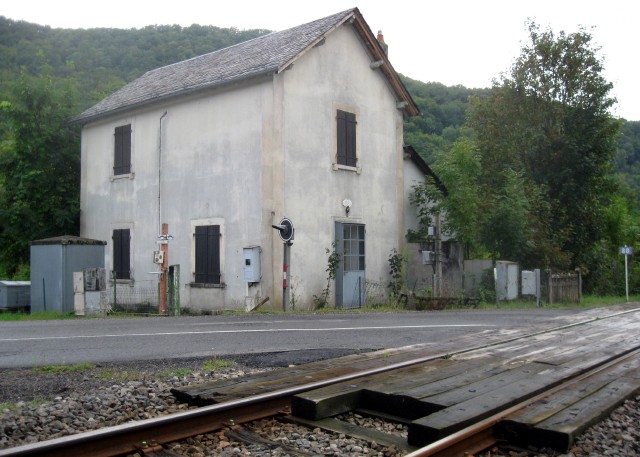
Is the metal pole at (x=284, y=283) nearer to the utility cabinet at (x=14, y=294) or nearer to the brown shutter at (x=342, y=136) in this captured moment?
the brown shutter at (x=342, y=136)

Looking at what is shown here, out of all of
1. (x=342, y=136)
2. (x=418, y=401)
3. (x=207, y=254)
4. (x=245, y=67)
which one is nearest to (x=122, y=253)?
(x=207, y=254)

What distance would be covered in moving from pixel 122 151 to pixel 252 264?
7.55 meters

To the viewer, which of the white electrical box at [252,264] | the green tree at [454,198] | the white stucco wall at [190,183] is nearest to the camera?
the white electrical box at [252,264]

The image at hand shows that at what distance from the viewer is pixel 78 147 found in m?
25.1

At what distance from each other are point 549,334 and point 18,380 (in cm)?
779

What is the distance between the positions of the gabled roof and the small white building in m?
0.07

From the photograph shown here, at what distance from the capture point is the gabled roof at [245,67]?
18641mm

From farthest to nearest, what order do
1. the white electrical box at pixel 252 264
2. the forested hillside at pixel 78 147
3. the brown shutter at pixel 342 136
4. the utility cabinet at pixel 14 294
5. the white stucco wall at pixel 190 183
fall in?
the forested hillside at pixel 78 147 < the utility cabinet at pixel 14 294 < the brown shutter at pixel 342 136 < the white stucco wall at pixel 190 183 < the white electrical box at pixel 252 264

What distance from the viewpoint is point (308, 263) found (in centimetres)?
1872

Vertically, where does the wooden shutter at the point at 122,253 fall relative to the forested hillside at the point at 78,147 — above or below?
below

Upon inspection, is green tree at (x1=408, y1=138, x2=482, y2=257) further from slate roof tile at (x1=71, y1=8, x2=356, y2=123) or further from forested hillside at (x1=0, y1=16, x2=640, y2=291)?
Answer: slate roof tile at (x1=71, y1=8, x2=356, y2=123)

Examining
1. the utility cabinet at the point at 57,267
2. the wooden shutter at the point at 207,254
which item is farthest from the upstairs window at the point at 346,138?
the utility cabinet at the point at 57,267

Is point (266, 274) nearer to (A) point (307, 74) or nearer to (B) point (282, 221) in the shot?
(B) point (282, 221)

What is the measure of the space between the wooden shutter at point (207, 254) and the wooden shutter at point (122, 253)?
3.39 m
